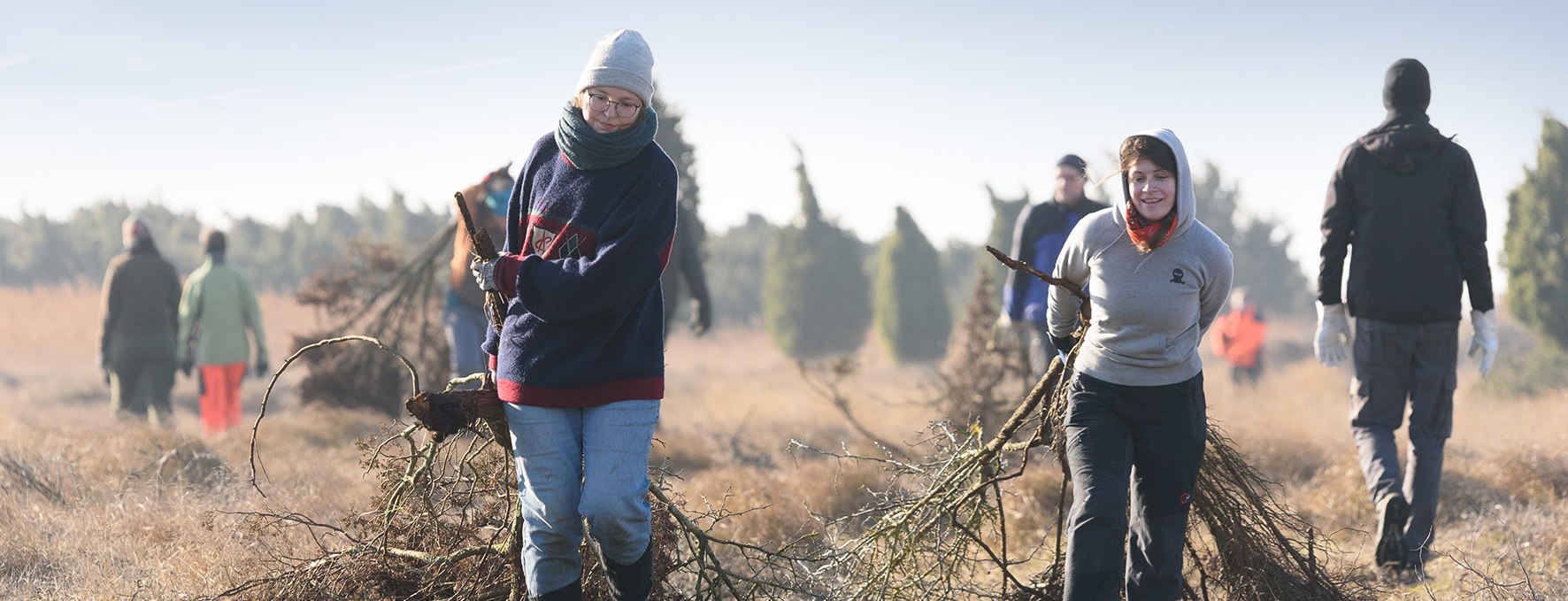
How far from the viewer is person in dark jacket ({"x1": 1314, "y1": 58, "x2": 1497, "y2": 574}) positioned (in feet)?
16.1

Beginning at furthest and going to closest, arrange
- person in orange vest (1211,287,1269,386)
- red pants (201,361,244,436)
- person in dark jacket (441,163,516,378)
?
person in orange vest (1211,287,1269,386)
red pants (201,361,244,436)
person in dark jacket (441,163,516,378)

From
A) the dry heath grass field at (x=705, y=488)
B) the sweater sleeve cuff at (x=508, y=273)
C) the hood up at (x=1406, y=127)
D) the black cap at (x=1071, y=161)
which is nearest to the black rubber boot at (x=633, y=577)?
the dry heath grass field at (x=705, y=488)

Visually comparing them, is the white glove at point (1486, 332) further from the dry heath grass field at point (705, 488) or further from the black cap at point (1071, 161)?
the black cap at point (1071, 161)

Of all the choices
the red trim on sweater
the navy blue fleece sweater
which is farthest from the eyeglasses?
the red trim on sweater

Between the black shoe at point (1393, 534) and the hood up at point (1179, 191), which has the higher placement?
the hood up at point (1179, 191)

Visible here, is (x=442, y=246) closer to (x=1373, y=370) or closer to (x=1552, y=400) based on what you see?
(x=1373, y=370)

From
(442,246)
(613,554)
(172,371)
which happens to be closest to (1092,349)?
(613,554)

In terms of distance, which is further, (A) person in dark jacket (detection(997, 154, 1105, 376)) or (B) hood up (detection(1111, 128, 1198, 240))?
(A) person in dark jacket (detection(997, 154, 1105, 376))

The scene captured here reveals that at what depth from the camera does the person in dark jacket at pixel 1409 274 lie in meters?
4.91

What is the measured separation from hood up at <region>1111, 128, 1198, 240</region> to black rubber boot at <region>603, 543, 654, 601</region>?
1.64 meters

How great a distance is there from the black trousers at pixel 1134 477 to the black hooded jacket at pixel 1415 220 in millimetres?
2002

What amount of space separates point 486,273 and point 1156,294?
1826mm

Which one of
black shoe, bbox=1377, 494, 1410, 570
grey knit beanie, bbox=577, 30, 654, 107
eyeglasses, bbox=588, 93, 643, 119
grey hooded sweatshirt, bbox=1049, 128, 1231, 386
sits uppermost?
grey knit beanie, bbox=577, 30, 654, 107

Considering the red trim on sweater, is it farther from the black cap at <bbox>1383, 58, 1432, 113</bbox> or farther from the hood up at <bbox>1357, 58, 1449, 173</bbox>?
the black cap at <bbox>1383, 58, 1432, 113</bbox>
